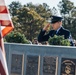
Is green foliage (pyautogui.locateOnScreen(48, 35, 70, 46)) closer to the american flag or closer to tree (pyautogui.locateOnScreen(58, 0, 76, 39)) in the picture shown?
the american flag

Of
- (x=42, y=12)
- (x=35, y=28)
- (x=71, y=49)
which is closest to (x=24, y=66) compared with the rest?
(x=71, y=49)

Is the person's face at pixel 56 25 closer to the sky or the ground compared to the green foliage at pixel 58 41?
closer to the sky

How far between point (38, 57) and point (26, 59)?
21cm

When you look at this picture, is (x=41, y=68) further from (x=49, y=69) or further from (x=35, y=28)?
(x=35, y=28)

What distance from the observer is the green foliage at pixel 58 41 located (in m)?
7.11

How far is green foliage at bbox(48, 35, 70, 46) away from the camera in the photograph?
23.3 ft

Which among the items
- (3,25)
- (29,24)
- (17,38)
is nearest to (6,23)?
(3,25)

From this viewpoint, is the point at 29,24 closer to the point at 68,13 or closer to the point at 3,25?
the point at 68,13

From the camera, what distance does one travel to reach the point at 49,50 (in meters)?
6.79

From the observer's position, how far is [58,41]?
23.7 feet

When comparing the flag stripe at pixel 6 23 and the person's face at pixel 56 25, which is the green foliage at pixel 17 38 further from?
the flag stripe at pixel 6 23

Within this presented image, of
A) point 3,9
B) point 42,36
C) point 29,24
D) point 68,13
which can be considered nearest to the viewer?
point 3,9

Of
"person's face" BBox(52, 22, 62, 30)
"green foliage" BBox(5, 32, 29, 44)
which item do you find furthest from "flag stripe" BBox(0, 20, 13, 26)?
"green foliage" BBox(5, 32, 29, 44)

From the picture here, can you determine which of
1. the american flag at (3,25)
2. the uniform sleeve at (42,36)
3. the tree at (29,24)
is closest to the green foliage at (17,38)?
the uniform sleeve at (42,36)
